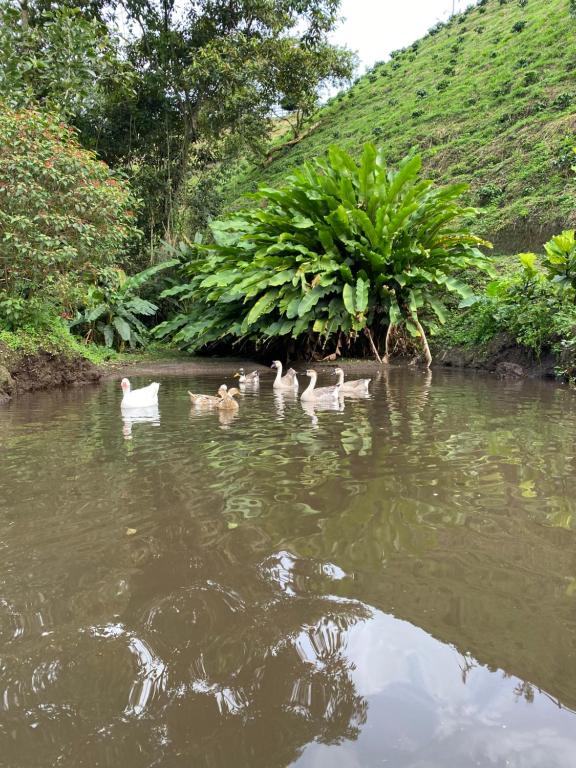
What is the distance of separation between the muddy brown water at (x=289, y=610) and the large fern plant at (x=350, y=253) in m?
8.44

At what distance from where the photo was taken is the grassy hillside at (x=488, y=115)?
17891 mm

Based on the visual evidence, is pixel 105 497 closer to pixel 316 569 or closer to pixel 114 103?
pixel 316 569

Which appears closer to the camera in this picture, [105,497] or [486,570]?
[486,570]

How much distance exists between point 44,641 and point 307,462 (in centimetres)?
257

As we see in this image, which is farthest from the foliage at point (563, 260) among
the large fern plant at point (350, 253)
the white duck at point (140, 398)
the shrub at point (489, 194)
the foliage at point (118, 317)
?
the foliage at point (118, 317)

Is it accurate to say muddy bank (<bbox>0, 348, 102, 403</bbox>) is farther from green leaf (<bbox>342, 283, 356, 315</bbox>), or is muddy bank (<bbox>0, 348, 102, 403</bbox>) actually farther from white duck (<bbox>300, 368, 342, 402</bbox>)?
green leaf (<bbox>342, 283, 356, 315</bbox>)

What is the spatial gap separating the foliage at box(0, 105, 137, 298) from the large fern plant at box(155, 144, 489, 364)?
3424 millimetres

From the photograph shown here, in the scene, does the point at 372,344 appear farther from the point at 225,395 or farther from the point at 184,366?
the point at 225,395

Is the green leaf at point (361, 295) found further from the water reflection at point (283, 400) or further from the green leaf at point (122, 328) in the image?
the green leaf at point (122, 328)

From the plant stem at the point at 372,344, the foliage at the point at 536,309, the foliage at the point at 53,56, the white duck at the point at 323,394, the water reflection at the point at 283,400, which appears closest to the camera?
the water reflection at the point at 283,400

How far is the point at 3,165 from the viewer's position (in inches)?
344

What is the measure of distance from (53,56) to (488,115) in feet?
64.8

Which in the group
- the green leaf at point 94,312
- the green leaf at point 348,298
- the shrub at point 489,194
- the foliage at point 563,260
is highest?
the shrub at point 489,194

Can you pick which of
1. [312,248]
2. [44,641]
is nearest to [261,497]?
[44,641]
